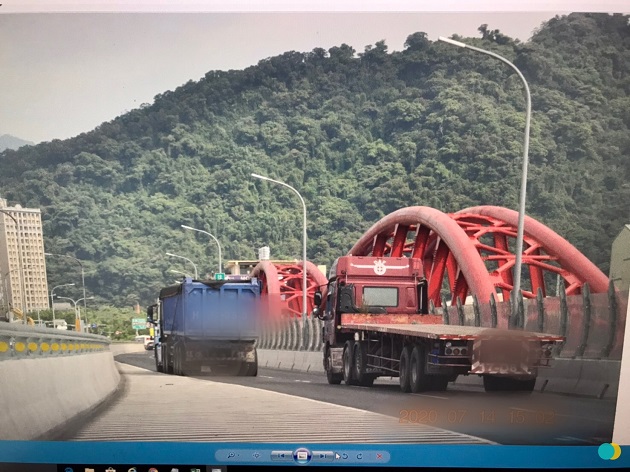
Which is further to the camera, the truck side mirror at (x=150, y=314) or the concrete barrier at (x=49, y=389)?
the truck side mirror at (x=150, y=314)

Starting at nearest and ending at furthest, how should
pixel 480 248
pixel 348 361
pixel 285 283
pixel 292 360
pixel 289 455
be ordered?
pixel 289 455, pixel 285 283, pixel 480 248, pixel 292 360, pixel 348 361

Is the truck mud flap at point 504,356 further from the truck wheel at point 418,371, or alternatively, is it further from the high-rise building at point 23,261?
the high-rise building at point 23,261

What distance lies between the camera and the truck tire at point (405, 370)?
6530 millimetres

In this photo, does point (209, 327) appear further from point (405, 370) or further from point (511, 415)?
point (511, 415)

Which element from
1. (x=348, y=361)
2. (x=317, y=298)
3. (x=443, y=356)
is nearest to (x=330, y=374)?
(x=348, y=361)

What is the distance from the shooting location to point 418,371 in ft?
21.9

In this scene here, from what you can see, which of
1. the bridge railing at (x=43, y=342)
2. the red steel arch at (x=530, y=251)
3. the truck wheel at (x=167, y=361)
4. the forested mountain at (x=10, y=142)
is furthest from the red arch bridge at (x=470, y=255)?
the forested mountain at (x=10, y=142)

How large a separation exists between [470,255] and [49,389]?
9.13ft

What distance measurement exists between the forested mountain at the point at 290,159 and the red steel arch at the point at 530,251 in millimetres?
78

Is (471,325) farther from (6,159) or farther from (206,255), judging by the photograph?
(6,159)

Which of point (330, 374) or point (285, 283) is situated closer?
point (285, 283)

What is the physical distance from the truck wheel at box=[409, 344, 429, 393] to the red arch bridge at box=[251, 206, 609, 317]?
44 centimetres

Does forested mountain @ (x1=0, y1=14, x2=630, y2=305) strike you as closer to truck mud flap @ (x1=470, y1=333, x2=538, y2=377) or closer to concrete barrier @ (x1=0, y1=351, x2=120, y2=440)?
concrete barrier @ (x1=0, y1=351, x2=120, y2=440)

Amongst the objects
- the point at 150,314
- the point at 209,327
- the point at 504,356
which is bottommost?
the point at 504,356
